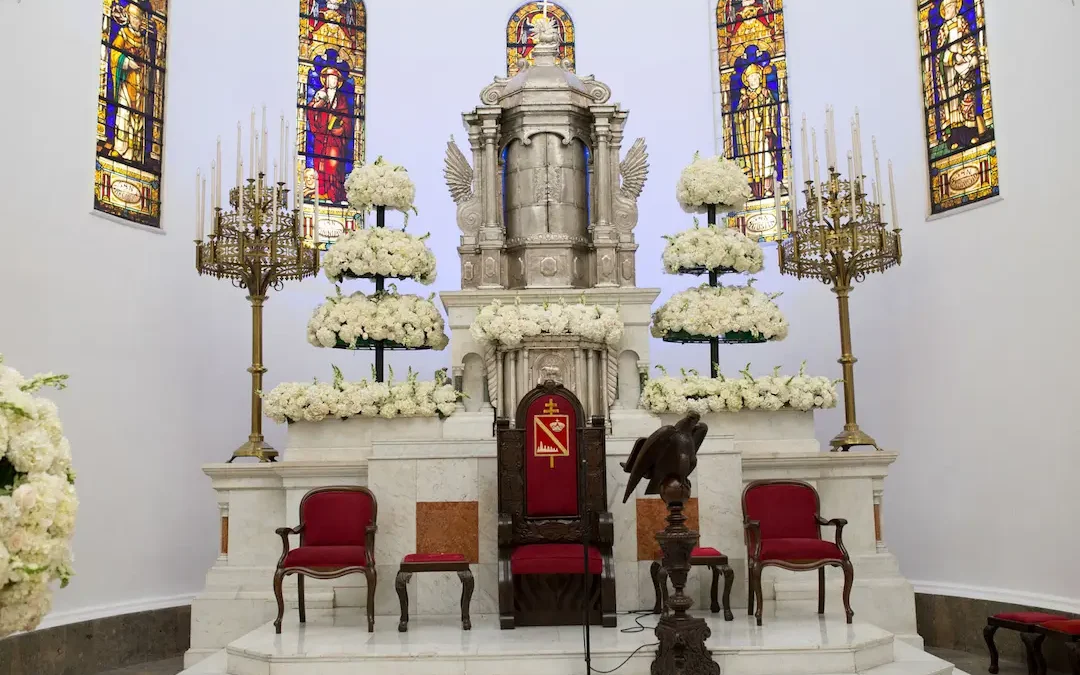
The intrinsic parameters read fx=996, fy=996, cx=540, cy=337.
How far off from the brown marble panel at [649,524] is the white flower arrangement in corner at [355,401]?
184 centimetres

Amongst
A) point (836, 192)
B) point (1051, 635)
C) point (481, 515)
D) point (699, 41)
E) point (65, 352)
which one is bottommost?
point (1051, 635)

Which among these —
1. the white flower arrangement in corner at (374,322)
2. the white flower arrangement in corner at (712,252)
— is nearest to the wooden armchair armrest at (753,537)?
the white flower arrangement in corner at (712,252)

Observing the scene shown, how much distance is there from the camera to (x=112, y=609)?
7680 mm

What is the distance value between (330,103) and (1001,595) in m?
8.11

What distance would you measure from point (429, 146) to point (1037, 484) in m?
6.88

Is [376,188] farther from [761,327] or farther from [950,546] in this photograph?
[950,546]

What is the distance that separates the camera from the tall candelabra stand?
7.63 metres

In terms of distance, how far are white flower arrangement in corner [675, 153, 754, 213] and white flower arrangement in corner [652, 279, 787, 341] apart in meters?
0.80

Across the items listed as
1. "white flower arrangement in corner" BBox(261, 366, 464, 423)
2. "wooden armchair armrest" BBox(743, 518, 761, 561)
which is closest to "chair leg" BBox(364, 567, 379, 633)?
"white flower arrangement in corner" BBox(261, 366, 464, 423)

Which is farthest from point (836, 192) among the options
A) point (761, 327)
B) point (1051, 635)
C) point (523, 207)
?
point (1051, 635)

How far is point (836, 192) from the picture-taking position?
772 cm

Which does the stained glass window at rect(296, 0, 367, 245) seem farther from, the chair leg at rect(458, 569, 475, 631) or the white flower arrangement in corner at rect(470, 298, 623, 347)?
the chair leg at rect(458, 569, 475, 631)

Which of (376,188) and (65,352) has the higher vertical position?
(376,188)

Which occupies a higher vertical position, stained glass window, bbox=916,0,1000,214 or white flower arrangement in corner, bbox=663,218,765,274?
stained glass window, bbox=916,0,1000,214
